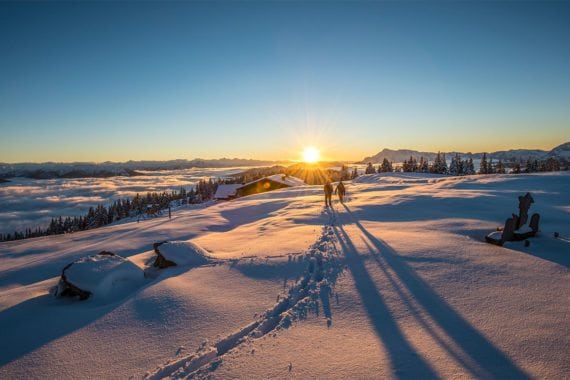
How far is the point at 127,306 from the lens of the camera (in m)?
5.42

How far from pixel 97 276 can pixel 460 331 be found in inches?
299

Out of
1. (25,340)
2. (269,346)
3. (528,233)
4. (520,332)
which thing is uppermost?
(528,233)

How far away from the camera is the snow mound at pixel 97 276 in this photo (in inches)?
243

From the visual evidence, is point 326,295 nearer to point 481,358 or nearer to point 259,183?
point 481,358

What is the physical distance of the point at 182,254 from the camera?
26.7 feet

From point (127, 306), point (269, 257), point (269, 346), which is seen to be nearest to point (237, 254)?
point (269, 257)

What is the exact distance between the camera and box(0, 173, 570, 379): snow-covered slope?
348cm

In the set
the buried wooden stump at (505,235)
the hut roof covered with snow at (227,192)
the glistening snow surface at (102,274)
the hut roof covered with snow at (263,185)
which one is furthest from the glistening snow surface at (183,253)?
the hut roof covered with snow at (227,192)

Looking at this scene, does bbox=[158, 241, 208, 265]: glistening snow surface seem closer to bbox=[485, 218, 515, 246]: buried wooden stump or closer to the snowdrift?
the snowdrift

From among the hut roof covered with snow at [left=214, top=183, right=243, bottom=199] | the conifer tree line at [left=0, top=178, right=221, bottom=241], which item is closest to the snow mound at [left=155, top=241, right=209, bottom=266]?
the hut roof covered with snow at [left=214, top=183, right=243, bottom=199]

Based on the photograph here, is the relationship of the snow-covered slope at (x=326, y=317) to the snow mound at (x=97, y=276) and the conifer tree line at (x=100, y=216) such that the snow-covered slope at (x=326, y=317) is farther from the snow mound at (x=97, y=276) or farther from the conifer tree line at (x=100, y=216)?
the conifer tree line at (x=100, y=216)

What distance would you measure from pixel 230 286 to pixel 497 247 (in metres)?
7.28

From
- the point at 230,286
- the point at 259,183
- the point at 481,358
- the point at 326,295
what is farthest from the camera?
the point at 259,183

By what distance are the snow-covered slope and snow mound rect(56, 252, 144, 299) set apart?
306 mm
